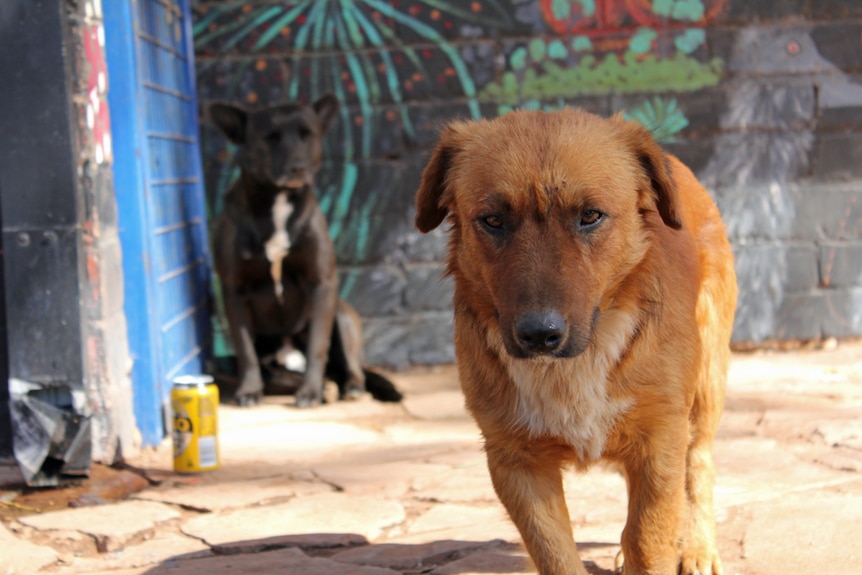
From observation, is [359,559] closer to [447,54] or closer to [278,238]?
[278,238]

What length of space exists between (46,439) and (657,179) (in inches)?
105

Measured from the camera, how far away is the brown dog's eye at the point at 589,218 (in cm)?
259

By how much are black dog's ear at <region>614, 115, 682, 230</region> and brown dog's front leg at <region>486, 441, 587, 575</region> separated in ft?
2.45

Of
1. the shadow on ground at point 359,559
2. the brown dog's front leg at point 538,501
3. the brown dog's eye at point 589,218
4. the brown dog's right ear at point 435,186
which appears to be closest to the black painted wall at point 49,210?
the shadow on ground at point 359,559

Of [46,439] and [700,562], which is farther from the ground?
[46,439]

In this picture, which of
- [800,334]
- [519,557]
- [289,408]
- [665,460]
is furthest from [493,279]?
[800,334]

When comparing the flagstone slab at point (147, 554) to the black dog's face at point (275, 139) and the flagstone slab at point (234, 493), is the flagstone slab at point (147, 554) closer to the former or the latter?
the flagstone slab at point (234, 493)

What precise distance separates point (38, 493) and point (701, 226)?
110 inches

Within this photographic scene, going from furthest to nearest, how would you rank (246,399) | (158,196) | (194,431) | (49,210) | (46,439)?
(246,399) → (158,196) → (194,431) → (49,210) → (46,439)

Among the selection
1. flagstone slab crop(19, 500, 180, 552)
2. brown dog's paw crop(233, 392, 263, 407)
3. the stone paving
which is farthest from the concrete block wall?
flagstone slab crop(19, 500, 180, 552)

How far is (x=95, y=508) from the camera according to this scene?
12.5 feet

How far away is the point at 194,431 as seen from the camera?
434 cm

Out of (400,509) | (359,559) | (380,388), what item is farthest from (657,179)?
(380,388)

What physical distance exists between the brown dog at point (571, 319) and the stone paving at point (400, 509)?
52 cm
